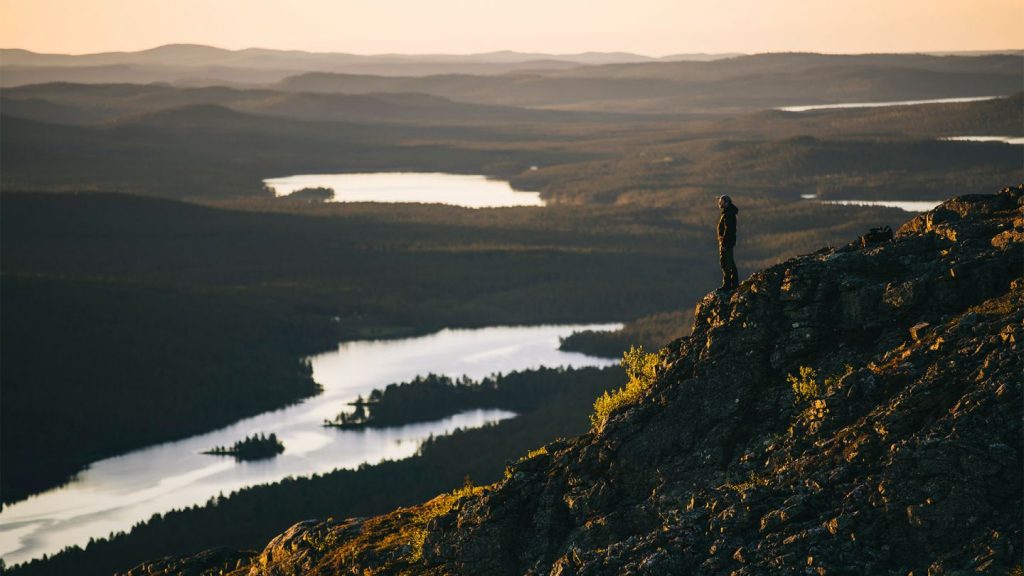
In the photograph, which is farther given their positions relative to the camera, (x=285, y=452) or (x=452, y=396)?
(x=452, y=396)

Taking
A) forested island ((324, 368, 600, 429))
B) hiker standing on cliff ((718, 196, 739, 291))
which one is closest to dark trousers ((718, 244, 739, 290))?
hiker standing on cliff ((718, 196, 739, 291))

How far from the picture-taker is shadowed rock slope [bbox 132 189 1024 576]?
26.0m

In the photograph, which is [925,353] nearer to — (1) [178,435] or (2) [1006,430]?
(2) [1006,430]

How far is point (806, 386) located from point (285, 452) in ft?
332

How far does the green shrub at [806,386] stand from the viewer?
2988cm

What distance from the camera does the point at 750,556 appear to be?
1067 inches

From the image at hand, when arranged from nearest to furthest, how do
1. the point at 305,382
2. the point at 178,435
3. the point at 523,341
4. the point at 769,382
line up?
1. the point at 769,382
2. the point at 178,435
3. the point at 305,382
4. the point at 523,341

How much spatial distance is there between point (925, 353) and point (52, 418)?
132 meters

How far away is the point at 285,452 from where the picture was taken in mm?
127812

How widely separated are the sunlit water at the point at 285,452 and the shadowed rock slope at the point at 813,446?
233 ft

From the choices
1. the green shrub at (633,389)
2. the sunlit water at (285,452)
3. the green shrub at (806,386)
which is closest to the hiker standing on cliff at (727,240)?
the green shrub at (633,389)

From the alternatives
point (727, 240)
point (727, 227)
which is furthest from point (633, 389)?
point (727, 227)

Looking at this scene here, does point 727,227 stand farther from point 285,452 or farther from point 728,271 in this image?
point 285,452

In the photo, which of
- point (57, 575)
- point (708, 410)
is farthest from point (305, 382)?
point (708, 410)
